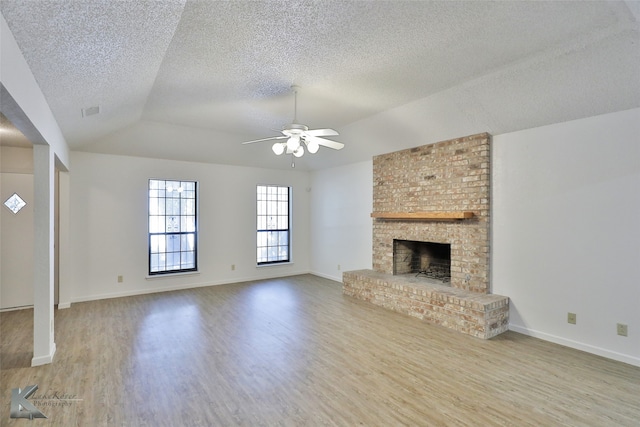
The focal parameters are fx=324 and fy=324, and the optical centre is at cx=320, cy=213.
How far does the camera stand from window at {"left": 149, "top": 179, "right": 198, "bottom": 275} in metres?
6.36

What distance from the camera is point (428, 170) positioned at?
5145 mm

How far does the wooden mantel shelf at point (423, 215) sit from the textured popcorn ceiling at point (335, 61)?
3.84 feet

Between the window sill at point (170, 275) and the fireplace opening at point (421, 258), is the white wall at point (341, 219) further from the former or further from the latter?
the window sill at point (170, 275)

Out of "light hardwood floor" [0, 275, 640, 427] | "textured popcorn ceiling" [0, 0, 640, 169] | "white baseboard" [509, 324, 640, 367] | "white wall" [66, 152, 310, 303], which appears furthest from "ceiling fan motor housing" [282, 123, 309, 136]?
"white wall" [66, 152, 310, 303]

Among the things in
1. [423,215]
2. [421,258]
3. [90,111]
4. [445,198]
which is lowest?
[421,258]

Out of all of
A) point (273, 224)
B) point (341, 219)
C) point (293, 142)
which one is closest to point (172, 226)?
point (273, 224)

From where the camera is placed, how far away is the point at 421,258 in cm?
594

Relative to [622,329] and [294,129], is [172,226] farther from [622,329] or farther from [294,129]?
[622,329]

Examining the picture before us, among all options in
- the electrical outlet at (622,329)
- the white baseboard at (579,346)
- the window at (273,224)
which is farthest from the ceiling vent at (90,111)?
the electrical outlet at (622,329)

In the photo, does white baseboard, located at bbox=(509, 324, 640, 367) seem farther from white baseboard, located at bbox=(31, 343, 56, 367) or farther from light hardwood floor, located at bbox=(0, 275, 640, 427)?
white baseboard, located at bbox=(31, 343, 56, 367)

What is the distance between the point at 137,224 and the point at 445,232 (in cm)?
543

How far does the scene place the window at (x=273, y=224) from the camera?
7613 millimetres

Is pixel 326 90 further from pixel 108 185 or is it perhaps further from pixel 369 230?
pixel 108 185

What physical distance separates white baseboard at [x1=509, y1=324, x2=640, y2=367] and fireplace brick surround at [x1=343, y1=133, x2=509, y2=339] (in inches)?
8.1
